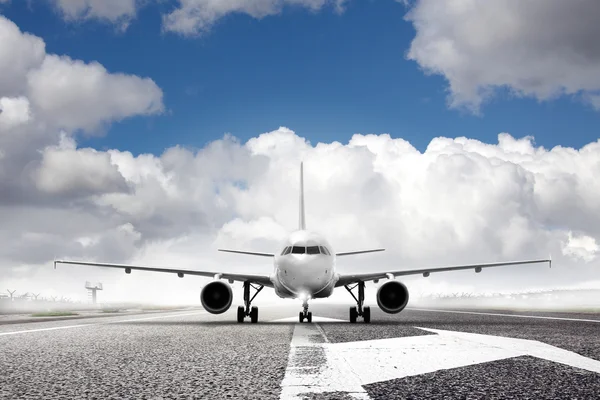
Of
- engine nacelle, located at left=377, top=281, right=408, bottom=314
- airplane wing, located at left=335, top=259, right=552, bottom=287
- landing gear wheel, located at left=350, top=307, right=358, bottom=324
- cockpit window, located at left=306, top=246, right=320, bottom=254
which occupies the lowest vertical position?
landing gear wheel, located at left=350, top=307, right=358, bottom=324

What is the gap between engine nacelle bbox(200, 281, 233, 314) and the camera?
18609mm

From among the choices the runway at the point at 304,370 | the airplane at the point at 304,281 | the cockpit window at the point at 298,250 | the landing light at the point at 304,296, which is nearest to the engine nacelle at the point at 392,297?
the airplane at the point at 304,281

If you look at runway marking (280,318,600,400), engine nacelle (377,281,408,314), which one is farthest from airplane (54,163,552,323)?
runway marking (280,318,600,400)

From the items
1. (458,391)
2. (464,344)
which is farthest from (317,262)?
(458,391)

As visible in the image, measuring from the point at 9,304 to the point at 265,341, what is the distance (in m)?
49.2

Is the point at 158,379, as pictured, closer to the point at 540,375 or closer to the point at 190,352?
the point at 190,352

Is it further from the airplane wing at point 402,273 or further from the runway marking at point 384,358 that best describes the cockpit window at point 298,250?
the runway marking at point 384,358

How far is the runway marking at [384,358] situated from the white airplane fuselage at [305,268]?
26.1 feet

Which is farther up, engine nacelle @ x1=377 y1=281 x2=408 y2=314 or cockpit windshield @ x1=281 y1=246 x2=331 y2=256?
cockpit windshield @ x1=281 y1=246 x2=331 y2=256

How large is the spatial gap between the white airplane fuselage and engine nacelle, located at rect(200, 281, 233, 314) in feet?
5.81

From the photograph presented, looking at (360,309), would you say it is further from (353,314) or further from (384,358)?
(384,358)

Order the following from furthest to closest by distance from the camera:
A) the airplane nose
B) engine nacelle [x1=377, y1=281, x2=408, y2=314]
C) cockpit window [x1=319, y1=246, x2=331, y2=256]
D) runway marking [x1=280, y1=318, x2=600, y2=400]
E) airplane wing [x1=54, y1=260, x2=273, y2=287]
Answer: airplane wing [x1=54, y1=260, x2=273, y2=287], engine nacelle [x1=377, y1=281, x2=408, y2=314], cockpit window [x1=319, y1=246, x2=331, y2=256], the airplane nose, runway marking [x1=280, y1=318, x2=600, y2=400]

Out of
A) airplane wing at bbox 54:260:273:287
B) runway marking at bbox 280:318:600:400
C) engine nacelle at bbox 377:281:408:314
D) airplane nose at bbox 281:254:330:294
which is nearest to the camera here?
runway marking at bbox 280:318:600:400

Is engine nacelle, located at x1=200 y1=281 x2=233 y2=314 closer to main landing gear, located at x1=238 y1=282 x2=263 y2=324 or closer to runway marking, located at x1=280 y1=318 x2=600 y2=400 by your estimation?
main landing gear, located at x1=238 y1=282 x2=263 y2=324
